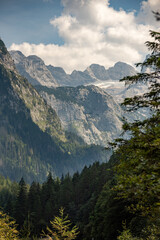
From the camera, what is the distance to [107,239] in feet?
85.6

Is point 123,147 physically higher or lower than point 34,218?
lower

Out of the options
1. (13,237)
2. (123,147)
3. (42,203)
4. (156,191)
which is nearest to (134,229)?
(123,147)

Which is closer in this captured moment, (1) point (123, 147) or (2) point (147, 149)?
(2) point (147, 149)

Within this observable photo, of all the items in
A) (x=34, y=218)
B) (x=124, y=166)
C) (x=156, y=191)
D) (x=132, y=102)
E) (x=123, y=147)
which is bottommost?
(x=156, y=191)

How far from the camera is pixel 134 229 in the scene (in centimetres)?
1972

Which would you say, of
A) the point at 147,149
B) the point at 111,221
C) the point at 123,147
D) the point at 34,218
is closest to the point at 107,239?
the point at 111,221

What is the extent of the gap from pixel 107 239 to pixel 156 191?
2174cm

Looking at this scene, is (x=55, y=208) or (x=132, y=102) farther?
(x=55, y=208)

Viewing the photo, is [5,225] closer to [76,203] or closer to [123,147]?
[123,147]

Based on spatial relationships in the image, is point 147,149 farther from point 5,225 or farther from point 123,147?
point 5,225

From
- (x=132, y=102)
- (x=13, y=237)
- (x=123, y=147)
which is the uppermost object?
(x=132, y=102)

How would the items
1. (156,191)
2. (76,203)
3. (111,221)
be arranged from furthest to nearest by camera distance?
(76,203) → (111,221) → (156,191)

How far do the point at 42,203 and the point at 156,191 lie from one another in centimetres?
8778

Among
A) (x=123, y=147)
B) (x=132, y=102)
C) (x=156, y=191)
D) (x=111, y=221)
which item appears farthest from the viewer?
(x=111, y=221)
